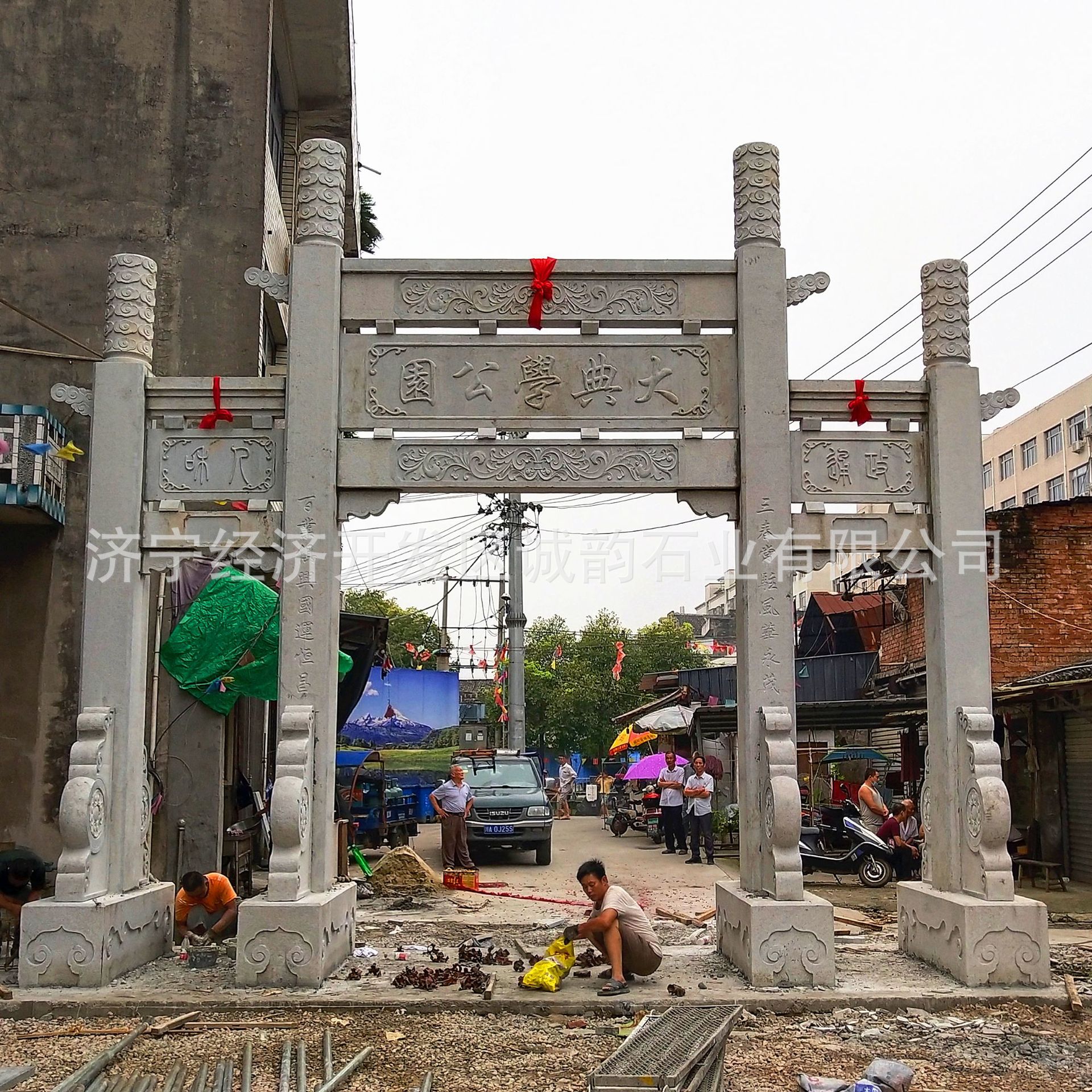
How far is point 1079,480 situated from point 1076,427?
5.79 ft

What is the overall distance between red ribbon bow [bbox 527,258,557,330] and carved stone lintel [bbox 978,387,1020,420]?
356 cm

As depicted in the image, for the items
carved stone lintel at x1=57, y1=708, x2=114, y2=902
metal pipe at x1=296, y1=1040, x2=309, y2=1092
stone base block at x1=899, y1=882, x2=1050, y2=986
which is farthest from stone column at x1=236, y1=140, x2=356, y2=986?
stone base block at x1=899, y1=882, x2=1050, y2=986

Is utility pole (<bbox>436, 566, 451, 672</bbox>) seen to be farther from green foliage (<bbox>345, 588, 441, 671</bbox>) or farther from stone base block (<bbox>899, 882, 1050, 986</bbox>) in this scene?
stone base block (<bbox>899, 882, 1050, 986</bbox>)

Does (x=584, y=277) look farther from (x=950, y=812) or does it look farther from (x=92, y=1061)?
(x=92, y=1061)

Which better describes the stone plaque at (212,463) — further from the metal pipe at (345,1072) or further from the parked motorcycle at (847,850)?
the parked motorcycle at (847,850)

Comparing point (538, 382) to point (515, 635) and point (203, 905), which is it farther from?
point (515, 635)

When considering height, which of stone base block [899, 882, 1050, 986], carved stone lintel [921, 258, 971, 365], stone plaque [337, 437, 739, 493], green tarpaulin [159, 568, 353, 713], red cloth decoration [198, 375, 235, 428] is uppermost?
carved stone lintel [921, 258, 971, 365]

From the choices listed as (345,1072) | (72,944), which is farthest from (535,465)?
(72,944)

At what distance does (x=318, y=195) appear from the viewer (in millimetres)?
9703

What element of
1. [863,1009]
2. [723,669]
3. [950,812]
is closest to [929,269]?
[950,812]

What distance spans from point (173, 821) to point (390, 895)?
3009 mm

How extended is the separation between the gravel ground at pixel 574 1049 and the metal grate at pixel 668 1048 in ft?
0.62

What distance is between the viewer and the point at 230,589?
1230 cm

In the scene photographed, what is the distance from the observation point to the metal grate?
5.86 metres
